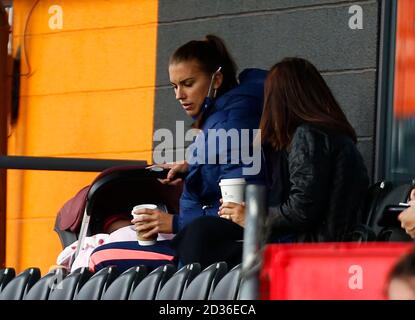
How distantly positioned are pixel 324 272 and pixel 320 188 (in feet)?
6.72

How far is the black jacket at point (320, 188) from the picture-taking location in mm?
5898

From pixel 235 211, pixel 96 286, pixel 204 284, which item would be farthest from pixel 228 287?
pixel 235 211

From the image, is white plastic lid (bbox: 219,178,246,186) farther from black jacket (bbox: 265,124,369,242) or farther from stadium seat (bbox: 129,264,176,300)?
stadium seat (bbox: 129,264,176,300)

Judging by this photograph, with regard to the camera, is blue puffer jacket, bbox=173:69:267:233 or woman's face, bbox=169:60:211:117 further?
woman's face, bbox=169:60:211:117

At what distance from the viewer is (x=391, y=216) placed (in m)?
5.80

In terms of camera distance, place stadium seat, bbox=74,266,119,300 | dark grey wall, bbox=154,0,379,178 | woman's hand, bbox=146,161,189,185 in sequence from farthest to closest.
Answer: dark grey wall, bbox=154,0,379,178, woman's hand, bbox=146,161,189,185, stadium seat, bbox=74,266,119,300

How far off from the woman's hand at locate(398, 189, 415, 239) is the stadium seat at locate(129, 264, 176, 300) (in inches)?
34.4

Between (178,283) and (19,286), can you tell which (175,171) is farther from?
(178,283)

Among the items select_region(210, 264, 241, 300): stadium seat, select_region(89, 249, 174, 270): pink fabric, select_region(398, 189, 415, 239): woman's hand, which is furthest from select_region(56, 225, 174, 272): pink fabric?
select_region(398, 189, 415, 239): woman's hand

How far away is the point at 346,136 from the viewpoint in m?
6.05

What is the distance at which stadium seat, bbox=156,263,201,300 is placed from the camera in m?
5.25

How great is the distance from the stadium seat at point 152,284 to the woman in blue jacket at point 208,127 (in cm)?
29

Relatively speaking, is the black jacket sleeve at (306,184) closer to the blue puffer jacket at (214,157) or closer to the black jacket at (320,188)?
the black jacket at (320,188)

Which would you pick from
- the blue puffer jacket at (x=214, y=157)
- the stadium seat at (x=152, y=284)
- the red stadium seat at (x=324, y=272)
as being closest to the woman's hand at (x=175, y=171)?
the blue puffer jacket at (x=214, y=157)
